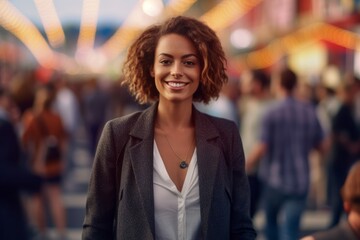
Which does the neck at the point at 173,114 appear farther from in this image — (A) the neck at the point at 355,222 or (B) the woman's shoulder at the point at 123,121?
(A) the neck at the point at 355,222

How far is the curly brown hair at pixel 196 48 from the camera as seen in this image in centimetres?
401

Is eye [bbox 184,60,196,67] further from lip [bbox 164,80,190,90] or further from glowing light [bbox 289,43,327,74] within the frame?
glowing light [bbox 289,43,327,74]

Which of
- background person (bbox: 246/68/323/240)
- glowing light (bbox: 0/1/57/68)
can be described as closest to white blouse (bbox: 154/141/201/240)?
background person (bbox: 246/68/323/240)

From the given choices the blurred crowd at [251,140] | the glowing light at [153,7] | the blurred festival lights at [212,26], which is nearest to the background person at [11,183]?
the blurred crowd at [251,140]

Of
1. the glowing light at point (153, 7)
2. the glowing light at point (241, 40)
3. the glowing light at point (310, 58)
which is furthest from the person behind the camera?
the glowing light at point (241, 40)

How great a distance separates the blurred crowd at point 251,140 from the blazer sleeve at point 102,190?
2929mm

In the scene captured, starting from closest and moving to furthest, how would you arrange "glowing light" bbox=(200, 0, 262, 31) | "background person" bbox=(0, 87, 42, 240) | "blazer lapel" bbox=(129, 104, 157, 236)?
"blazer lapel" bbox=(129, 104, 157, 236), "background person" bbox=(0, 87, 42, 240), "glowing light" bbox=(200, 0, 262, 31)

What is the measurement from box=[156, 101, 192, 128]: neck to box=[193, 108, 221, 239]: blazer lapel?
0.17 ft

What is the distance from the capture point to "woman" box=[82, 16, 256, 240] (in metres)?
3.88

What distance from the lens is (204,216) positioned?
386 centimetres

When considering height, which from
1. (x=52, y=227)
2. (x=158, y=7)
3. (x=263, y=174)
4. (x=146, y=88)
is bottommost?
(x=52, y=227)

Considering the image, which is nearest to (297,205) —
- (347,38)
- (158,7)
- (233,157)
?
(233,157)

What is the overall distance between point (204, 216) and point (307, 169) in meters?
4.60

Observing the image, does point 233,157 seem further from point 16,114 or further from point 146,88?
point 16,114
